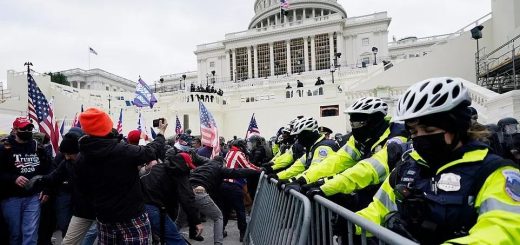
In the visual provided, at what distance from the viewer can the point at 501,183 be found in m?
1.70

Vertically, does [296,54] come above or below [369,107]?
above

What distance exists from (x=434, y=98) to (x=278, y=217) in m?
2.33

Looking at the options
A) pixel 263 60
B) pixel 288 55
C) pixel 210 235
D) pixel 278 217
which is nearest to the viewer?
pixel 278 217

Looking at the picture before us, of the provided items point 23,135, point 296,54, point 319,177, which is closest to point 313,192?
point 319,177

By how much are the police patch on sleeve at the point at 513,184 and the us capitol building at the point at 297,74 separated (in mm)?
11392

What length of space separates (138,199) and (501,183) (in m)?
3.16

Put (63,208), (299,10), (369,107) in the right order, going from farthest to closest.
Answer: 1. (299,10)
2. (63,208)
3. (369,107)

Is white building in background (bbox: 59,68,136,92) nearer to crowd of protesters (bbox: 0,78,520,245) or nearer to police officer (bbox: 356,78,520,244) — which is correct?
crowd of protesters (bbox: 0,78,520,245)

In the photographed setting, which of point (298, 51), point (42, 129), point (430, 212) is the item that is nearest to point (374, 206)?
point (430, 212)

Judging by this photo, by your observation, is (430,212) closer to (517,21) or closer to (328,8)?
(517,21)

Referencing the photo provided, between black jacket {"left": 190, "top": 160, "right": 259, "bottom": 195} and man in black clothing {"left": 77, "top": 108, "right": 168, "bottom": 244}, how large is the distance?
7.97ft

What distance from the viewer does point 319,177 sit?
406 centimetres

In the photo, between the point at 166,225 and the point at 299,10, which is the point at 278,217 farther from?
the point at 299,10

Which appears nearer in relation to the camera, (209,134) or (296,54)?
(209,134)
